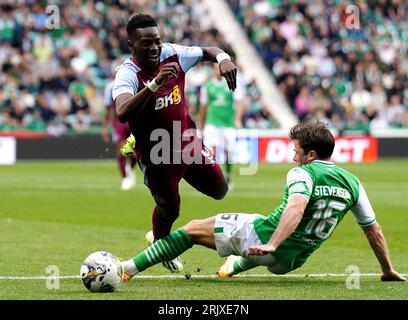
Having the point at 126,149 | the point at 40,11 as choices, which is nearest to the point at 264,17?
the point at 40,11

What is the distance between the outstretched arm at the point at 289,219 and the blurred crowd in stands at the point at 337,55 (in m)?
25.4

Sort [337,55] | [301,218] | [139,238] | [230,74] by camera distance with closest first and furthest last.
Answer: [301,218] < [230,74] < [139,238] < [337,55]

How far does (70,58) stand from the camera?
32.1 m

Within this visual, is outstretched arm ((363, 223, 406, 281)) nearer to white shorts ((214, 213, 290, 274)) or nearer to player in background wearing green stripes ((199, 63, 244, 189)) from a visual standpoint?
white shorts ((214, 213, 290, 274))

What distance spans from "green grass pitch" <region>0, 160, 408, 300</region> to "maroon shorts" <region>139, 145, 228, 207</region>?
701 mm

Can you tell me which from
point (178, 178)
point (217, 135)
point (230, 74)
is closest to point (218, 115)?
point (217, 135)

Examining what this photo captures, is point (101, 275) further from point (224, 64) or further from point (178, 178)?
point (224, 64)

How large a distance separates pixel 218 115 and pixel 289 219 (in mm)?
13190

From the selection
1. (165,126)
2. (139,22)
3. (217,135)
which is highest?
A: (139,22)

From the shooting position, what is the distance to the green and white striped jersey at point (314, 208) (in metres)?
8.25

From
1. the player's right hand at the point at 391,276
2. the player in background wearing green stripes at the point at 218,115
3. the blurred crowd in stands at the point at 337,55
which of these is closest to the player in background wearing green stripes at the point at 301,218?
the player's right hand at the point at 391,276

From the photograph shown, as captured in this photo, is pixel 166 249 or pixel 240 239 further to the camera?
pixel 166 249

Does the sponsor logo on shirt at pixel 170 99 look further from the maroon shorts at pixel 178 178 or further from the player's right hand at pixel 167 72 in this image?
the player's right hand at pixel 167 72

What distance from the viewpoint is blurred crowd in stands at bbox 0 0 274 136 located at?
3075cm
